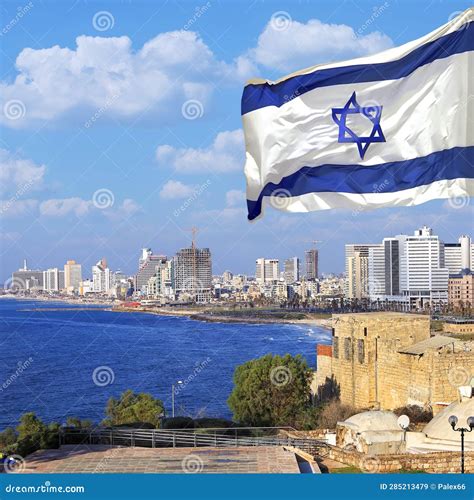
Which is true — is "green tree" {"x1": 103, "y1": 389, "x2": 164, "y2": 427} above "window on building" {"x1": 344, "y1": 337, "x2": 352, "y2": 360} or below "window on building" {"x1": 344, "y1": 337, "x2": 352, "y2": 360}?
below

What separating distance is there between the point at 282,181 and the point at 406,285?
81.8 m

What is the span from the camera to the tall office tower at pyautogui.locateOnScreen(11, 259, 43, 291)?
134 metres

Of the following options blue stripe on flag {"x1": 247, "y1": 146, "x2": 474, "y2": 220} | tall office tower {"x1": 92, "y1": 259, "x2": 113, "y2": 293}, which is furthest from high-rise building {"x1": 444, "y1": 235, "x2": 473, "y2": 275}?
blue stripe on flag {"x1": 247, "y1": 146, "x2": 474, "y2": 220}

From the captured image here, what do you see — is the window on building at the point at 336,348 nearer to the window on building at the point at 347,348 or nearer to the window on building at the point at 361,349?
the window on building at the point at 347,348

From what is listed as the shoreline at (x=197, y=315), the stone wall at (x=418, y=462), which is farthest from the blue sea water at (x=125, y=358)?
the stone wall at (x=418, y=462)

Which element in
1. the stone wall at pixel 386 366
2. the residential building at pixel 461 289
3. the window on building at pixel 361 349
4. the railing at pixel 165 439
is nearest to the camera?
the railing at pixel 165 439

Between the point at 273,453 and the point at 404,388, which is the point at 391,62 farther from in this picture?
the point at 404,388

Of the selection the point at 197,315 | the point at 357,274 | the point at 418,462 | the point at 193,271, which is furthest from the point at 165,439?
the point at 193,271

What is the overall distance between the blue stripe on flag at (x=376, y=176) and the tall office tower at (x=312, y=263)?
13030 cm

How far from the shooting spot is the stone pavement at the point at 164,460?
7.11 metres

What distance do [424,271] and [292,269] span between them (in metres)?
57.0

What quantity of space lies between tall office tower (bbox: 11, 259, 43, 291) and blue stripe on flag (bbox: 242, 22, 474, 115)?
133593mm

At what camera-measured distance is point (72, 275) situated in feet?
449

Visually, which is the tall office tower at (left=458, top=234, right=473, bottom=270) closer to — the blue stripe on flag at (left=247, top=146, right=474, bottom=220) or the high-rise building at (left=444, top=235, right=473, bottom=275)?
the high-rise building at (left=444, top=235, right=473, bottom=275)
